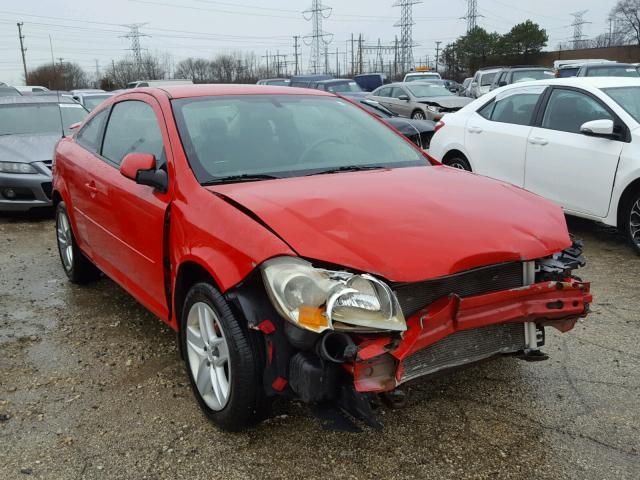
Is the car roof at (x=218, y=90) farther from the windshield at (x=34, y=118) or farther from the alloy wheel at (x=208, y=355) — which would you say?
the windshield at (x=34, y=118)

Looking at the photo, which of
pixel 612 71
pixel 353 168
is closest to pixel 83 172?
pixel 353 168

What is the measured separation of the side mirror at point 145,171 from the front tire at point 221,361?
2.14 feet

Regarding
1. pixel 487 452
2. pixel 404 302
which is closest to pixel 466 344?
pixel 404 302

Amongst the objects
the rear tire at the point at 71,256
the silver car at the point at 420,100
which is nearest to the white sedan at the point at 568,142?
the rear tire at the point at 71,256

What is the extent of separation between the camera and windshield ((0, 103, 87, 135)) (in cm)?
871

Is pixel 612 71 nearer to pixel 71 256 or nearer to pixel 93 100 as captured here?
pixel 93 100

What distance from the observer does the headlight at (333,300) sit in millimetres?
2266

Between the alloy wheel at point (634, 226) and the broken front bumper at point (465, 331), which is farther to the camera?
the alloy wheel at point (634, 226)

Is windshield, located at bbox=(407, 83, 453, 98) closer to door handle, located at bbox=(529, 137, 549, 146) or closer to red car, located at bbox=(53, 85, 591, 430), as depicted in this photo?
door handle, located at bbox=(529, 137, 549, 146)

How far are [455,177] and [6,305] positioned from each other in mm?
3601

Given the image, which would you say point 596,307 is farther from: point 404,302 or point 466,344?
point 404,302

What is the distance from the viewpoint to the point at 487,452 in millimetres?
2664

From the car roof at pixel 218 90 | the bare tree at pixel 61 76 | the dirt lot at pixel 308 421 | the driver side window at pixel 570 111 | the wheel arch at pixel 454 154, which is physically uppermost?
the bare tree at pixel 61 76

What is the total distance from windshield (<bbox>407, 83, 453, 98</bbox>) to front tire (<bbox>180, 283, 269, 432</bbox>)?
1490 centimetres
